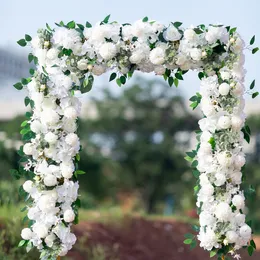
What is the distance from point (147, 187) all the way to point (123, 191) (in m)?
0.93

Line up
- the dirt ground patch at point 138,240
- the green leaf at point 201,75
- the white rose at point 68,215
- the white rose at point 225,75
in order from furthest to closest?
the dirt ground patch at point 138,240 < the green leaf at point 201,75 < the white rose at point 225,75 < the white rose at point 68,215

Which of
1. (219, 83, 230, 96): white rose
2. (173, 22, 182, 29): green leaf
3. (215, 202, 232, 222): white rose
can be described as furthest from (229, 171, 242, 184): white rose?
(173, 22, 182, 29): green leaf

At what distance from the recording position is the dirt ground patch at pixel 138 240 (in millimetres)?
8820

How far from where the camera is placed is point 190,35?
5410 mm

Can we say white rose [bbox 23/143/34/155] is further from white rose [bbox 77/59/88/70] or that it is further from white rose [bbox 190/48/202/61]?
white rose [bbox 190/48/202/61]

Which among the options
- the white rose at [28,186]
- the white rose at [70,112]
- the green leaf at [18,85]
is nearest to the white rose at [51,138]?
the white rose at [70,112]

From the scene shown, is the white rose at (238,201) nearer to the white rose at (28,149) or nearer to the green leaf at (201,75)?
the green leaf at (201,75)

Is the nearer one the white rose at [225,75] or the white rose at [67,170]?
the white rose at [67,170]

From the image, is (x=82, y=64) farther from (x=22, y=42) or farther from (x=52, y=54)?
(x=22, y=42)

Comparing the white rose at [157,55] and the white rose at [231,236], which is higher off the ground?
the white rose at [157,55]

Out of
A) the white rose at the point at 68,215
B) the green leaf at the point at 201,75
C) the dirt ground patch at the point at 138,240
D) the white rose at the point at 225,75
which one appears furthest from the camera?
the dirt ground patch at the point at 138,240

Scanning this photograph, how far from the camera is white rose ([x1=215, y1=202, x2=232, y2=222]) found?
5332 millimetres

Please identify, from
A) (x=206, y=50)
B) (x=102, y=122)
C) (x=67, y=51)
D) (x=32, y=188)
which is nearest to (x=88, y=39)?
(x=67, y=51)

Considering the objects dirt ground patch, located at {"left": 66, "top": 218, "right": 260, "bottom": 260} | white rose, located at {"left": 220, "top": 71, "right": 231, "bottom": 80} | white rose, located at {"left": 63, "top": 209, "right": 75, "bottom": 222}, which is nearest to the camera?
white rose, located at {"left": 63, "top": 209, "right": 75, "bottom": 222}
